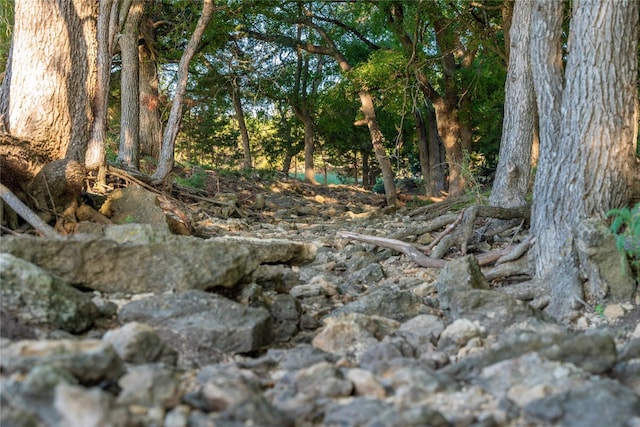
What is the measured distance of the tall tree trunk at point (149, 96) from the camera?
15383mm

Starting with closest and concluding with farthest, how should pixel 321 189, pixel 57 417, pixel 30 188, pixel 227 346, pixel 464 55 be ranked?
pixel 57 417 < pixel 227 346 < pixel 30 188 < pixel 464 55 < pixel 321 189

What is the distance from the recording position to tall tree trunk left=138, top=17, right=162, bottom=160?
15.4 m

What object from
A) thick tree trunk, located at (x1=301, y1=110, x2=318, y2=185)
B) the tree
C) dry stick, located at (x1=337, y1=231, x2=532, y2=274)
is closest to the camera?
the tree

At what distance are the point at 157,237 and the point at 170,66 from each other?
47.5 feet

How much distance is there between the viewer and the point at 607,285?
4496 millimetres

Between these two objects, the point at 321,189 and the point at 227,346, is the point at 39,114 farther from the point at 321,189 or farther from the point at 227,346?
the point at 321,189

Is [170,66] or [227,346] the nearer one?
[227,346]

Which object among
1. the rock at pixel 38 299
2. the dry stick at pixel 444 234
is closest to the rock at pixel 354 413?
the rock at pixel 38 299

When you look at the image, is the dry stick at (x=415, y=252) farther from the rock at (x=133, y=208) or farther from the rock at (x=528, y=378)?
the rock at (x=528, y=378)

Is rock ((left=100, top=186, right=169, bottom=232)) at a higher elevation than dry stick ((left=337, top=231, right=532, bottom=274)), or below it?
higher

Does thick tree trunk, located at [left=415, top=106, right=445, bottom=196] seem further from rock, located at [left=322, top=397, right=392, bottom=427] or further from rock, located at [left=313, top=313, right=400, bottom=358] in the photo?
rock, located at [left=322, top=397, right=392, bottom=427]

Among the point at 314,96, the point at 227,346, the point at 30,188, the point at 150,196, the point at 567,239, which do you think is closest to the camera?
the point at 227,346

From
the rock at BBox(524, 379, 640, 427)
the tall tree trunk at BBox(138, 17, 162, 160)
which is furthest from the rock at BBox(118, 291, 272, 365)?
the tall tree trunk at BBox(138, 17, 162, 160)

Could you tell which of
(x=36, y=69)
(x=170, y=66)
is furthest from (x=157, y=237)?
(x=170, y=66)
